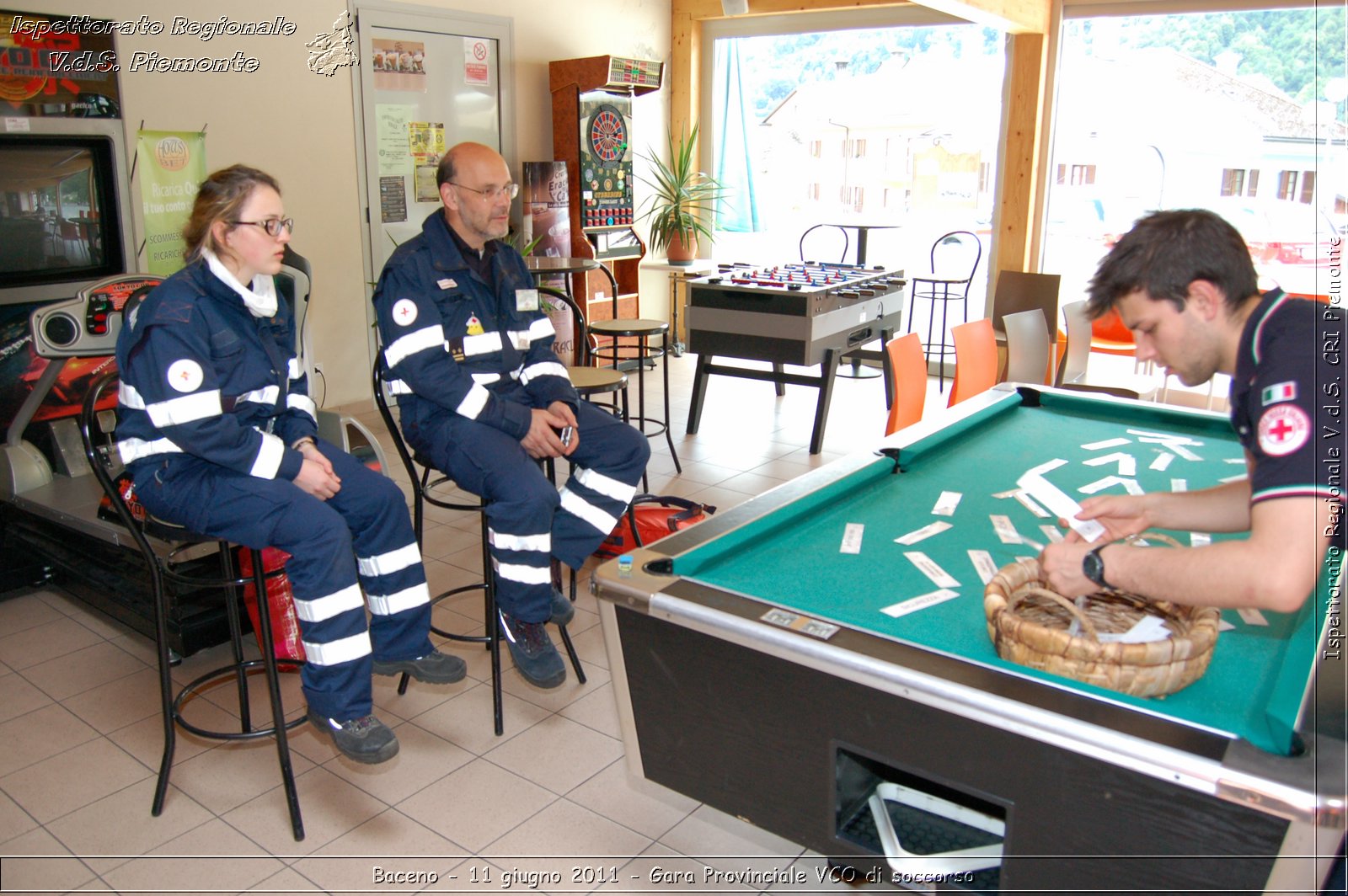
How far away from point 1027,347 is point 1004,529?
259 cm

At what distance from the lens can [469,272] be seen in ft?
9.91

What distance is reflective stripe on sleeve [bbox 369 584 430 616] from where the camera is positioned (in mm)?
2656

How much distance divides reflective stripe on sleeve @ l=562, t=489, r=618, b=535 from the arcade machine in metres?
4.23

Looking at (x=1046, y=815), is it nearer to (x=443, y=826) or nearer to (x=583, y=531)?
(x=443, y=826)

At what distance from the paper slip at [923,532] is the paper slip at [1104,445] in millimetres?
811

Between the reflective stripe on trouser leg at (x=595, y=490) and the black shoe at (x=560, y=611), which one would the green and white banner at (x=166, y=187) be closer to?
the reflective stripe on trouser leg at (x=595, y=490)

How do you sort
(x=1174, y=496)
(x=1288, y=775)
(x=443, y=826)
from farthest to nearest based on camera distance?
1. (x=443, y=826)
2. (x=1174, y=496)
3. (x=1288, y=775)

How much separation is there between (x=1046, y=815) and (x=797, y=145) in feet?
24.0

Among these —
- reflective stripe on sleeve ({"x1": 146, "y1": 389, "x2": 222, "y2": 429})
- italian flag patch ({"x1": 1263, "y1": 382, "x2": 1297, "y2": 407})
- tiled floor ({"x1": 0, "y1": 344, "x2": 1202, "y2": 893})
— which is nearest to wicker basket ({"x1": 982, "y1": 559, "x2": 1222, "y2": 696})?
italian flag patch ({"x1": 1263, "y1": 382, "x2": 1297, "y2": 407})

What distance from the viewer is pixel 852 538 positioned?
2115 mm

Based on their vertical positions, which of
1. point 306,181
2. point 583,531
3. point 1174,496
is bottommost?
point 583,531

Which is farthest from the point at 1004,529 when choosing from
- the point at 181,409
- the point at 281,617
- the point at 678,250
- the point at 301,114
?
the point at 678,250

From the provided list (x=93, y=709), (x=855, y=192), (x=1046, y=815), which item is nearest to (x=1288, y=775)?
(x=1046, y=815)

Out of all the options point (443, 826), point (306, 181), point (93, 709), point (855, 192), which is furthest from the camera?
point (855, 192)
